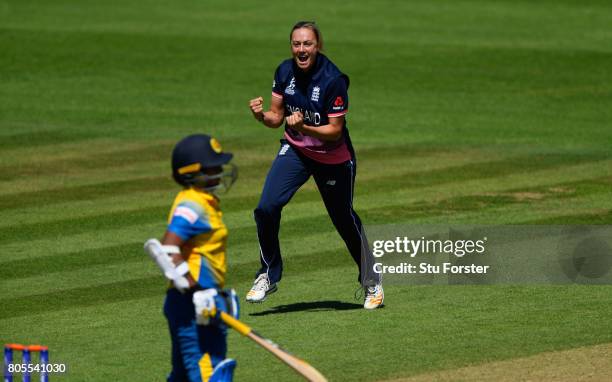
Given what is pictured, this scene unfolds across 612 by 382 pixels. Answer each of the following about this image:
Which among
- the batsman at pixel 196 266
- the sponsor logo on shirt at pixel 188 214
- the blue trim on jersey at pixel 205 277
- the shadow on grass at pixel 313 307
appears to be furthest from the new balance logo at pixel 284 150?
the sponsor logo on shirt at pixel 188 214

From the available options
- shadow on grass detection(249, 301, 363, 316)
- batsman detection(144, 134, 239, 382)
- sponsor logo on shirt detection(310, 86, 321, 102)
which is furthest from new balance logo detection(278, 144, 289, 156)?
batsman detection(144, 134, 239, 382)

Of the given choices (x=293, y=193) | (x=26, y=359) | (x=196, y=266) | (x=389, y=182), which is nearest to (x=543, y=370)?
(x=293, y=193)

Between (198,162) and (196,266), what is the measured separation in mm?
606

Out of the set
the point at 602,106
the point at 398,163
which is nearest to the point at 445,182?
the point at 398,163

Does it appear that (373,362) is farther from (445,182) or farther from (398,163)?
(398,163)

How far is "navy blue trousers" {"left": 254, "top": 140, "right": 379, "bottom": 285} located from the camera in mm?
10766

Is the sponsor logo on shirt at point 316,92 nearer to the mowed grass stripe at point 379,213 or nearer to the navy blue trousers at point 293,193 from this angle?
the navy blue trousers at point 293,193

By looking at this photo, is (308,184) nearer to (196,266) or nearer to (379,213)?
(379,213)

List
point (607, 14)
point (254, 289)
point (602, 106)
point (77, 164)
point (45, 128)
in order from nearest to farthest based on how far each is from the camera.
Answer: point (254, 289), point (77, 164), point (45, 128), point (602, 106), point (607, 14)

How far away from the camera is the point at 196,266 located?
7527 mm

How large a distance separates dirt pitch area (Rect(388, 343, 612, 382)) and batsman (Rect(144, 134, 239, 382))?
1971 mm

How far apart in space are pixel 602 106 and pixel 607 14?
9.75 metres

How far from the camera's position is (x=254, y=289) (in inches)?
435

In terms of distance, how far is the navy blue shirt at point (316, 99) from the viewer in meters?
10.6
